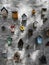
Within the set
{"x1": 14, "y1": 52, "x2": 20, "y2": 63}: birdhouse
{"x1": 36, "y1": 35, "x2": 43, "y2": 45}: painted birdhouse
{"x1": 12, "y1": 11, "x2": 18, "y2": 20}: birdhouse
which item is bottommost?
{"x1": 14, "y1": 52, "x2": 20, "y2": 63}: birdhouse

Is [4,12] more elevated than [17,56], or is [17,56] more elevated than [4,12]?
[4,12]

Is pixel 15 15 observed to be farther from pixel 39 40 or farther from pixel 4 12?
pixel 39 40

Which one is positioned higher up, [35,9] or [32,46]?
[35,9]

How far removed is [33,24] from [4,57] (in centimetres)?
89

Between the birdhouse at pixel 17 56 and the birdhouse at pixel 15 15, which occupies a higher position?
the birdhouse at pixel 15 15

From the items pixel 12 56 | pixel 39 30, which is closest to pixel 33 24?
pixel 39 30

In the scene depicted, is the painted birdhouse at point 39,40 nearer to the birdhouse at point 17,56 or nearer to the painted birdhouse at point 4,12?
the birdhouse at point 17,56

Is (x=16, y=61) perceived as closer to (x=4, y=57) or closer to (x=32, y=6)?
(x=4, y=57)

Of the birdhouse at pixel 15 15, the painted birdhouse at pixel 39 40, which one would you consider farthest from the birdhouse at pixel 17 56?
the birdhouse at pixel 15 15

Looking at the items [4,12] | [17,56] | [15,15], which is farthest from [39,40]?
[4,12]

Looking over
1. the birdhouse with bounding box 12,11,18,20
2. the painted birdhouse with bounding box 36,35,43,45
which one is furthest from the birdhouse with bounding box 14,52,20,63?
the birdhouse with bounding box 12,11,18,20

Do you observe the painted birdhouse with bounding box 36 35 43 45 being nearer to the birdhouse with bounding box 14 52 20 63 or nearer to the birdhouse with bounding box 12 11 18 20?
the birdhouse with bounding box 14 52 20 63

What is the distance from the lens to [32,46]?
9.72 metres

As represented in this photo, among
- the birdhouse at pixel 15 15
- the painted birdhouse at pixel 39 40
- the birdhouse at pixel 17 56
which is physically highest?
the birdhouse at pixel 15 15
